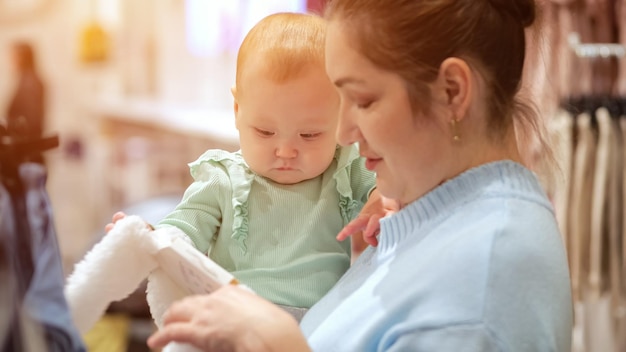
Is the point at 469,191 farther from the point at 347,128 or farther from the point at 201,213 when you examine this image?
the point at 201,213

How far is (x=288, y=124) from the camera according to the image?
2.89ft

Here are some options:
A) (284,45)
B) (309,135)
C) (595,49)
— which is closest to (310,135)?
(309,135)

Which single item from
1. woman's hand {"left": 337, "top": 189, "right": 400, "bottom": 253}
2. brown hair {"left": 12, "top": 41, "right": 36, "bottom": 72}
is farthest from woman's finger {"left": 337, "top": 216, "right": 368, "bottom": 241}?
brown hair {"left": 12, "top": 41, "right": 36, "bottom": 72}

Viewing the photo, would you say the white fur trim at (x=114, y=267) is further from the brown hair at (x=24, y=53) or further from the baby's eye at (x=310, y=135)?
the brown hair at (x=24, y=53)

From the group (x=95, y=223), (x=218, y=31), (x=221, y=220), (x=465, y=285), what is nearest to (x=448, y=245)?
(x=465, y=285)

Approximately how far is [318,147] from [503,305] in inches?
11.4

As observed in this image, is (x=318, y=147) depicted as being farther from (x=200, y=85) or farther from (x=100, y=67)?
(x=100, y=67)

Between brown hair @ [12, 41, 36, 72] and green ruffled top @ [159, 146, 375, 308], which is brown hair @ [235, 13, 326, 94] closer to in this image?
green ruffled top @ [159, 146, 375, 308]

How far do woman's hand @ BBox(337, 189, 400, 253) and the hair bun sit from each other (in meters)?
0.23

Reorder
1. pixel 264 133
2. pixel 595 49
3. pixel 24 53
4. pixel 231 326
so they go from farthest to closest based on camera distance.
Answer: pixel 24 53 < pixel 595 49 < pixel 264 133 < pixel 231 326

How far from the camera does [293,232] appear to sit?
0.93 meters

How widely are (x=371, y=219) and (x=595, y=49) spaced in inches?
59.0

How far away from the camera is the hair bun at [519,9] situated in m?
0.79

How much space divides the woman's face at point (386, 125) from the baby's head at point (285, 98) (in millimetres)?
67
